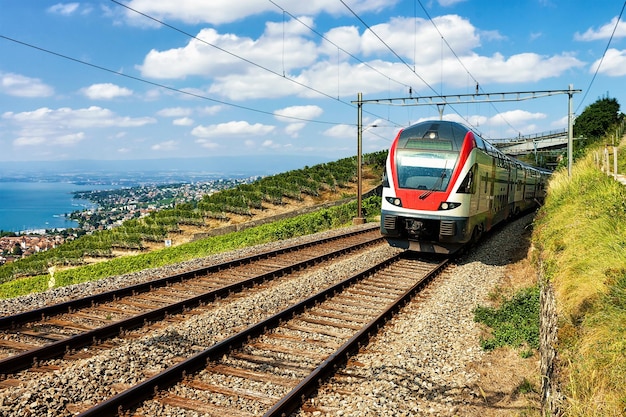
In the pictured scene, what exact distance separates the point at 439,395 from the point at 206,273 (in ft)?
24.7

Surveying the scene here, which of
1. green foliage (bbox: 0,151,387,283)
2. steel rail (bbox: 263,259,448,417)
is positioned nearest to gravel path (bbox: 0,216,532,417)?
steel rail (bbox: 263,259,448,417)

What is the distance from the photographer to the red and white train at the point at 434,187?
12875 millimetres

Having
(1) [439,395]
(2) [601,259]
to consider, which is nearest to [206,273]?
Answer: (1) [439,395]

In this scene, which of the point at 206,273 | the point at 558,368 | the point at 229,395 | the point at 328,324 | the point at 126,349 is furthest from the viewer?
the point at 206,273

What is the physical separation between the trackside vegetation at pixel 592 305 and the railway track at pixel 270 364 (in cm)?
262

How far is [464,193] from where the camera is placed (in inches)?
509

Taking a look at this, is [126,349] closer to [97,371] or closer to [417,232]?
[97,371]

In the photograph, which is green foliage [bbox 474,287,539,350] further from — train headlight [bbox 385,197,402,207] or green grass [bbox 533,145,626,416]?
train headlight [bbox 385,197,402,207]

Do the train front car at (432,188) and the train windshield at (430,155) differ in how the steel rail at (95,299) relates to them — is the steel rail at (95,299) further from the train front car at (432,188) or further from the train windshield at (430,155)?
the train windshield at (430,155)

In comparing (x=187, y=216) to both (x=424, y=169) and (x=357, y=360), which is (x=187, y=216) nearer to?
(x=424, y=169)

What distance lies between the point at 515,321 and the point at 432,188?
508 cm

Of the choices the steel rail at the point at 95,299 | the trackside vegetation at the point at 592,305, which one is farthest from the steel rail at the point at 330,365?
the steel rail at the point at 95,299

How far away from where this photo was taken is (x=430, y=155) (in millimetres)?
13242

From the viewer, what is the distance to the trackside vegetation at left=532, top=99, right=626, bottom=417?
14.1 feet
